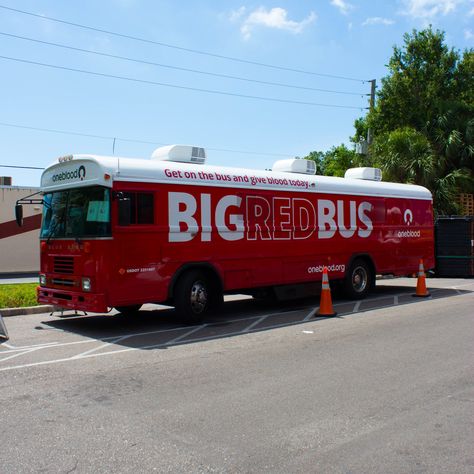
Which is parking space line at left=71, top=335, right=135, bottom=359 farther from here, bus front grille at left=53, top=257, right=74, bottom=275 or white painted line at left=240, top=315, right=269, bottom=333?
white painted line at left=240, top=315, right=269, bottom=333

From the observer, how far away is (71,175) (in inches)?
387

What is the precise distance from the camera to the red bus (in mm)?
9195

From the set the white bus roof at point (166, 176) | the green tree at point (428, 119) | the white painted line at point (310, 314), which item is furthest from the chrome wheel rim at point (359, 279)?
the green tree at point (428, 119)

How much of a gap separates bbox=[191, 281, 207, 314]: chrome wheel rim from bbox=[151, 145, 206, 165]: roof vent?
7.96 ft

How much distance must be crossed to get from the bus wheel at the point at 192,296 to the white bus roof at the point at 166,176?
1.76 m

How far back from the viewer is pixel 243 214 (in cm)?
1115

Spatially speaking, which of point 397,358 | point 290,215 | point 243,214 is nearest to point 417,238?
point 290,215

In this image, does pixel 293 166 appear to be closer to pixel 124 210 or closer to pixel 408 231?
pixel 408 231

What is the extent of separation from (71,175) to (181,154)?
83.9 inches

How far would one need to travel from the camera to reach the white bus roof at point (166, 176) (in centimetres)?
924

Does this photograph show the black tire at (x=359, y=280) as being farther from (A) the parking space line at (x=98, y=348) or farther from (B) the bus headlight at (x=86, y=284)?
(B) the bus headlight at (x=86, y=284)

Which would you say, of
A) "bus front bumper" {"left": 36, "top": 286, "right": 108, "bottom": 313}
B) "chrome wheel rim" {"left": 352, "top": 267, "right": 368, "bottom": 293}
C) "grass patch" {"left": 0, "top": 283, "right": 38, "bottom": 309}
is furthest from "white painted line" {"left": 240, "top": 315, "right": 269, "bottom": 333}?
"grass patch" {"left": 0, "top": 283, "right": 38, "bottom": 309}

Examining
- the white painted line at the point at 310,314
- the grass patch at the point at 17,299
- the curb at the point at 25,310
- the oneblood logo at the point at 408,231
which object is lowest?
the white painted line at the point at 310,314

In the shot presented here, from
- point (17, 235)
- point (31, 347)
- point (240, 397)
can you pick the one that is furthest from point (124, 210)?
point (17, 235)
